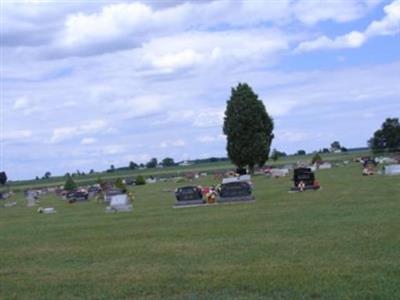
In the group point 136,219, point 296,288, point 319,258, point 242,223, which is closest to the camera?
point 296,288

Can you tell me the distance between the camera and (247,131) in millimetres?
73875

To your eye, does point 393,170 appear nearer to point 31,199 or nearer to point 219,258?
point 31,199

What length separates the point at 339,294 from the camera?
32.2 feet

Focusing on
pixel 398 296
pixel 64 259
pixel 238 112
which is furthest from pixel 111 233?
pixel 238 112

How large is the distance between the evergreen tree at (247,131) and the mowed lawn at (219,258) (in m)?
47.6

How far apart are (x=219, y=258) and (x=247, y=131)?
197 feet

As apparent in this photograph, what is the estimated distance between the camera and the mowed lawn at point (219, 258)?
10.8m

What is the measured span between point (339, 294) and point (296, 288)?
31.5 inches

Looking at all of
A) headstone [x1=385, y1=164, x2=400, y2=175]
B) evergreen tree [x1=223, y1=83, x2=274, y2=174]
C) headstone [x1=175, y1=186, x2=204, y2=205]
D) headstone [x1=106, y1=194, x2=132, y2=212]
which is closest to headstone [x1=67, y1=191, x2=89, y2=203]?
headstone [x1=106, y1=194, x2=132, y2=212]

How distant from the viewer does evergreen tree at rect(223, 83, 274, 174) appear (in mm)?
73188

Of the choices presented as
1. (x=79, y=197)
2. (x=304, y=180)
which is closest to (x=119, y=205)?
(x=304, y=180)

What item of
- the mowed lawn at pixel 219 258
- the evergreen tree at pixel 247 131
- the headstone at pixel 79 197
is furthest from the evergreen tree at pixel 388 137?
the mowed lawn at pixel 219 258

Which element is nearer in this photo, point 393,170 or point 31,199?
point 393,170

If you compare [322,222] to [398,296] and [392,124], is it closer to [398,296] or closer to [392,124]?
[398,296]
